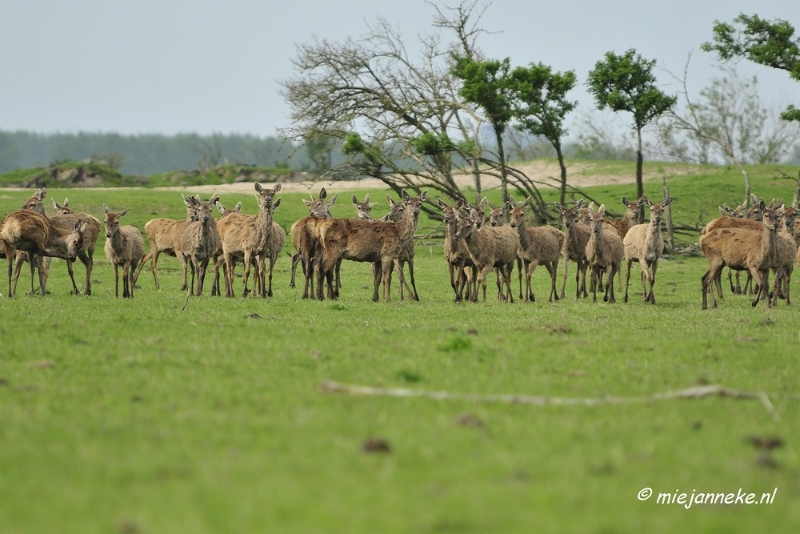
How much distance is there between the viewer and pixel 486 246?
68.7ft

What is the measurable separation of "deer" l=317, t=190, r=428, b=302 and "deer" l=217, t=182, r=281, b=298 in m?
1.33

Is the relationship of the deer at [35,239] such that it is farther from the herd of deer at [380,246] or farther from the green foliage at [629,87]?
the green foliage at [629,87]

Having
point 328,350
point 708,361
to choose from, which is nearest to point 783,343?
point 708,361

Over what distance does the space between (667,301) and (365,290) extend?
24.9 ft

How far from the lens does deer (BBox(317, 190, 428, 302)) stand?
65.2 ft

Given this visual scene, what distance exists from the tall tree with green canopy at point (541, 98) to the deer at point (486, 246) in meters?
18.2

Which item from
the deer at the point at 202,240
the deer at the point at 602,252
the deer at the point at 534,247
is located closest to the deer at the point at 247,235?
the deer at the point at 202,240

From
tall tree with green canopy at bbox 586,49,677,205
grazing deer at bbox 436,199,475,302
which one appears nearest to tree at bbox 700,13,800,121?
tall tree with green canopy at bbox 586,49,677,205

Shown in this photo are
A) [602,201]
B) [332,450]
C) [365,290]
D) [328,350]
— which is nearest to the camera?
[332,450]

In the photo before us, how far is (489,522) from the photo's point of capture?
4.89 metres

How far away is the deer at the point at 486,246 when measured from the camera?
20469 mm

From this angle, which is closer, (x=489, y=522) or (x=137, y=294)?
(x=489, y=522)

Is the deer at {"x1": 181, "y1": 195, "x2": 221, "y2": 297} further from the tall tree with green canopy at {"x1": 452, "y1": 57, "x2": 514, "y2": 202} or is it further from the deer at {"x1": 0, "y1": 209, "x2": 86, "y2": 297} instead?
the tall tree with green canopy at {"x1": 452, "y1": 57, "x2": 514, "y2": 202}

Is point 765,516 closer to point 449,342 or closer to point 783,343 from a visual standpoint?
point 449,342
